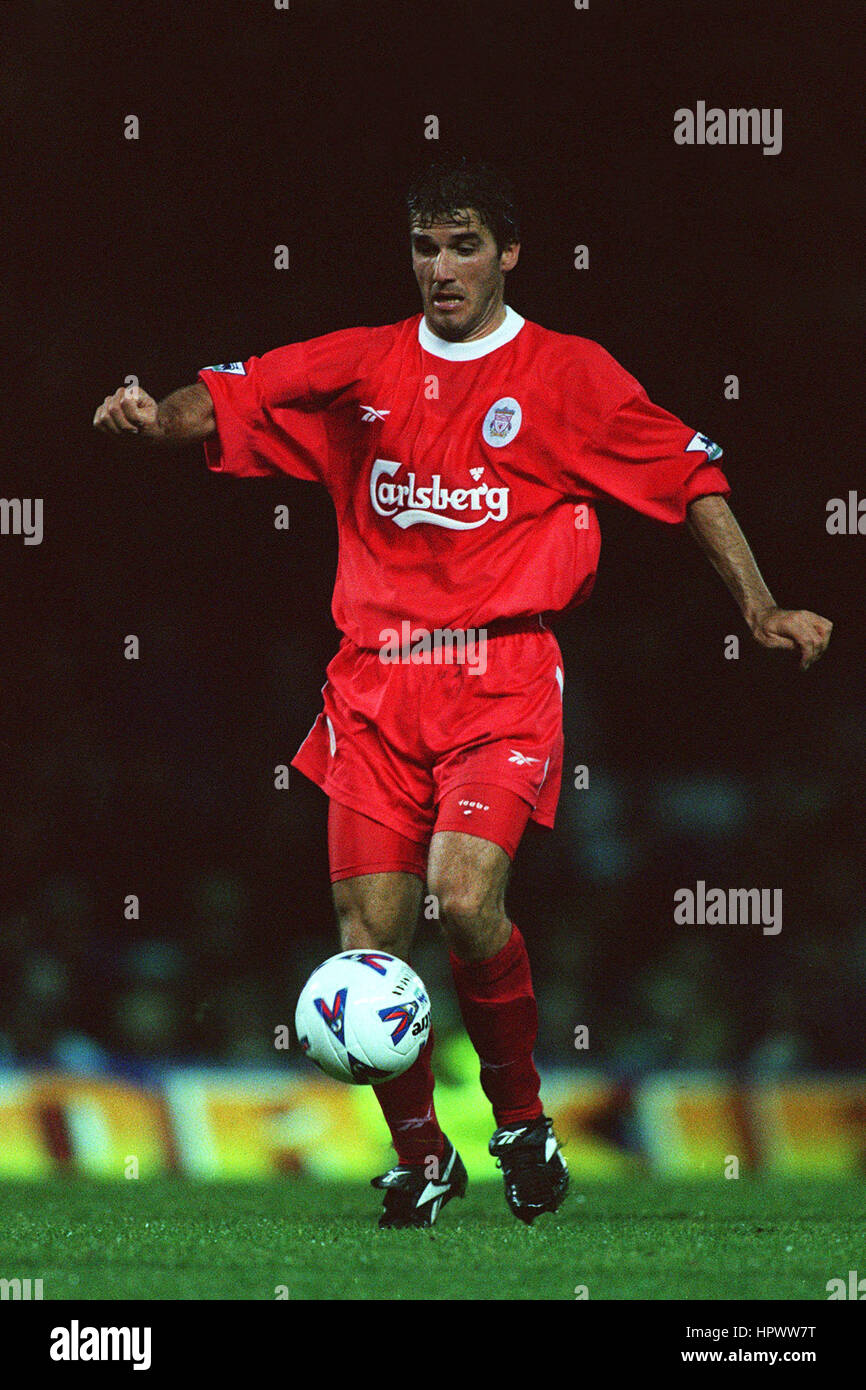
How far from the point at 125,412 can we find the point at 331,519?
2.32 metres

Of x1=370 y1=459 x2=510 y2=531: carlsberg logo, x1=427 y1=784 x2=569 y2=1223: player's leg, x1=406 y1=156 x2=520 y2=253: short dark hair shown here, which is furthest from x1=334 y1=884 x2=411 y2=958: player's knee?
x1=406 y1=156 x2=520 y2=253: short dark hair

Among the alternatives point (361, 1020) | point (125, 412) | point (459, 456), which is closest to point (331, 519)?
point (459, 456)

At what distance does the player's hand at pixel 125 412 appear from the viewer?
14.4ft

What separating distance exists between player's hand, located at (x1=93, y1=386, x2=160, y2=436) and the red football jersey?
0.27 metres

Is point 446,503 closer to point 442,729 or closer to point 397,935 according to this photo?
point 442,729

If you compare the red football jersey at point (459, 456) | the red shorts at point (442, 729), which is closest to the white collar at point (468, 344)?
the red football jersey at point (459, 456)

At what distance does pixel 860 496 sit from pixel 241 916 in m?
2.30

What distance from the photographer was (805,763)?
6.50m

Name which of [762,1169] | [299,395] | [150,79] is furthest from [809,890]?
[150,79]

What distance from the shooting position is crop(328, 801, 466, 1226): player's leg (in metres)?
4.56

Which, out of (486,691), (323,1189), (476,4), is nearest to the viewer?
(486,691)

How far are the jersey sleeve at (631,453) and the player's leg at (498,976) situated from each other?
2.43ft

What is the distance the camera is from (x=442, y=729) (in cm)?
459

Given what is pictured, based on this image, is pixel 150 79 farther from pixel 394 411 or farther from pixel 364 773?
pixel 364 773
